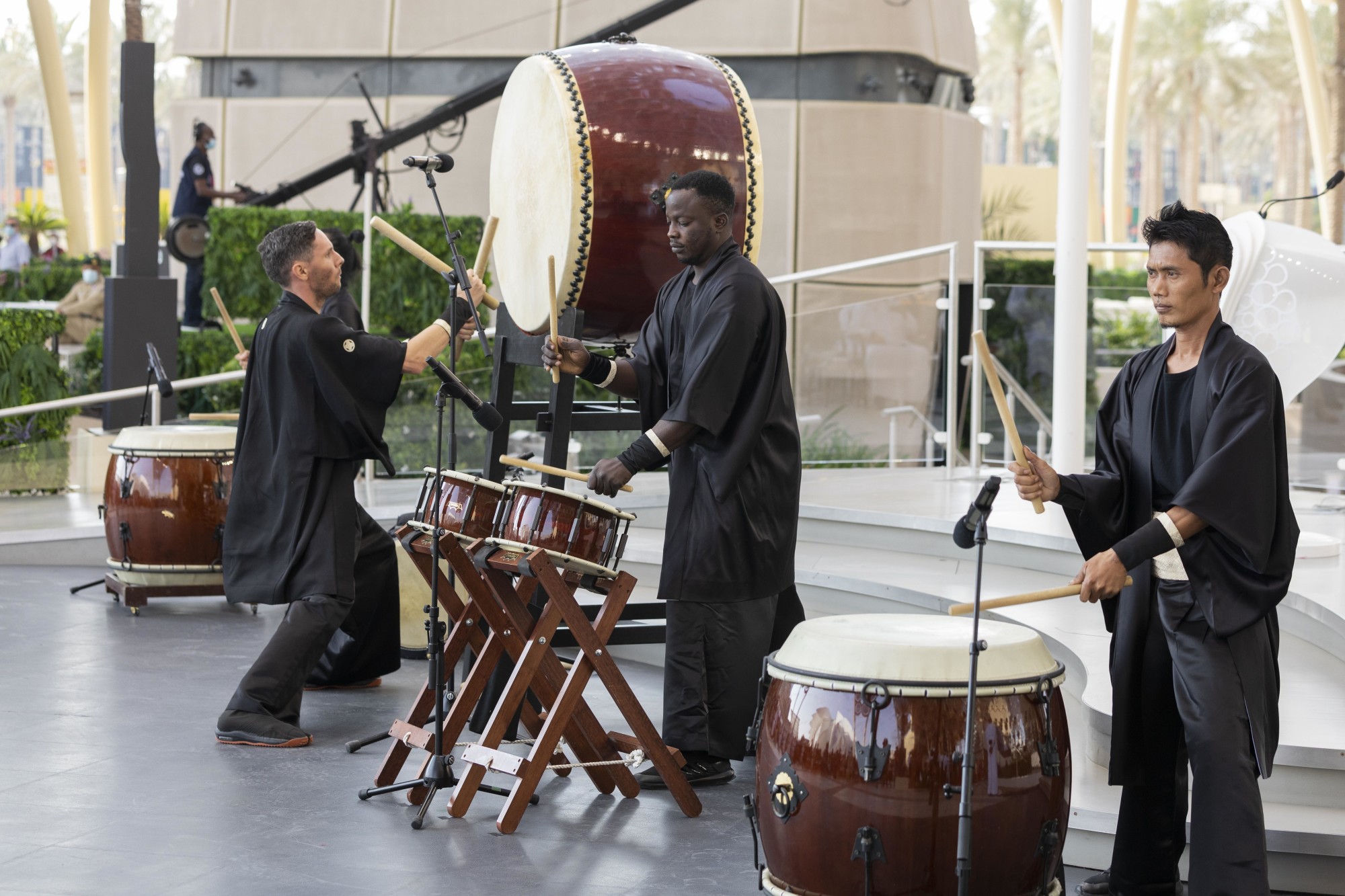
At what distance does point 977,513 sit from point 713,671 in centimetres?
154

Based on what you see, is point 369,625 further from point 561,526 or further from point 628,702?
point 561,526

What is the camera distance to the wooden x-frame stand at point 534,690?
12.5ft

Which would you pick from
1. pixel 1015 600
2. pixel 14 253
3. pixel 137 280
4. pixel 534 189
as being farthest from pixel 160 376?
pixel 14 253

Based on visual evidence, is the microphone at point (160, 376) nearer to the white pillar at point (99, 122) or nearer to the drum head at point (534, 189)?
the drum head at point (534, 189)

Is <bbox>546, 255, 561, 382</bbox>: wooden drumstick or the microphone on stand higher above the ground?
the microphone on stand

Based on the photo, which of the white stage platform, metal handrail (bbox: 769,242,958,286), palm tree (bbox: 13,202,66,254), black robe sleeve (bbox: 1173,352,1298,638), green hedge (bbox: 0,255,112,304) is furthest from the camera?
palm tree (bbox: 13,202,66,254)

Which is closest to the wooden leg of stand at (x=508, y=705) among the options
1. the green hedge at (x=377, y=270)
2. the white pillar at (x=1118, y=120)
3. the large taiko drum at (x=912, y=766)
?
the large taiko drum at (x=912, y=766)

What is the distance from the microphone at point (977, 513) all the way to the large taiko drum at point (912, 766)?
201 mm

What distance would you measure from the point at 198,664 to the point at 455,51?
31.9ft

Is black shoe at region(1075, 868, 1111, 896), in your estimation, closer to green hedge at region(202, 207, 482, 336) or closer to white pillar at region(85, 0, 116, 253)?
green hedge at region(202, 207, 482, 336)

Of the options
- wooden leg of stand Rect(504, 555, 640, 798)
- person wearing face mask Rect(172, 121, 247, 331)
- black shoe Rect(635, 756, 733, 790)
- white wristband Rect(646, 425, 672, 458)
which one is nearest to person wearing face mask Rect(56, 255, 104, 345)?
person wearing face mask Rect(172, 121, 247, 331)

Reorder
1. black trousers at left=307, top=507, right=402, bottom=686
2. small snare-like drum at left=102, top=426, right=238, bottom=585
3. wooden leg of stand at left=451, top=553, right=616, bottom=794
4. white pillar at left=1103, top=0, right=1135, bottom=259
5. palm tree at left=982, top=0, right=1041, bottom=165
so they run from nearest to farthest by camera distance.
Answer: wooden leg of stand at left=451, top=553, right=616, bottom=794 < black trousers at left=307, top=507, right=402, bottom=686 < small snare-like drum at left=102, top=426, right=238, bottom=585 < white pillar at left=1103, top=0, right=1135, bottom=259 < palm tree at left=982, top=0, right=1041, bottom=165

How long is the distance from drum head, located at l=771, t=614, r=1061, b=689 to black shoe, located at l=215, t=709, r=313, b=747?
2.20m

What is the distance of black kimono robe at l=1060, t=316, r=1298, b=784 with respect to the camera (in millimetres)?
2879
